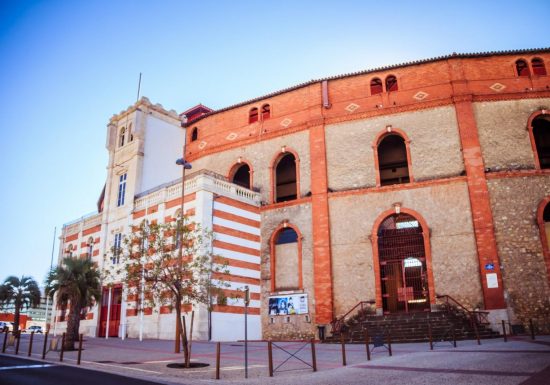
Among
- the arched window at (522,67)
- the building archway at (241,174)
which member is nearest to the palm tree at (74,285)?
the building archway at (241,174)

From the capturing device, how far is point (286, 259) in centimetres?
2536

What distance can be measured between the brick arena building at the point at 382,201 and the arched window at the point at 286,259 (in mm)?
83

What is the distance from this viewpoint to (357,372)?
35.4ft

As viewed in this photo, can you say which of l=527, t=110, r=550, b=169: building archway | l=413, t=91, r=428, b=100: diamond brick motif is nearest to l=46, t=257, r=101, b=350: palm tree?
l=413, t=91, r=428, b=100: diamond brick motif

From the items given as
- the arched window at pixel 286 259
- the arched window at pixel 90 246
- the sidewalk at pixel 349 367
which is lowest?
the sidewalk at pixel 349 367

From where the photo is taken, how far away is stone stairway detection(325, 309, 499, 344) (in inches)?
747

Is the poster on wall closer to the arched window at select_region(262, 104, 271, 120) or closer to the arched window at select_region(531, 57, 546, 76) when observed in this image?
the arched window at select_region(262, 104, 271, 120)

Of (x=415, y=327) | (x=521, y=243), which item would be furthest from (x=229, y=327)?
(x=521, y=243)

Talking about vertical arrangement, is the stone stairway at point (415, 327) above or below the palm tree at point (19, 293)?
below

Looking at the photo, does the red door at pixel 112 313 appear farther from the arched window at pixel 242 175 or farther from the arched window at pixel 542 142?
the arched window at pixel 542 142

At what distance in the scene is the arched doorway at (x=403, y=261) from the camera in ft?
73.8

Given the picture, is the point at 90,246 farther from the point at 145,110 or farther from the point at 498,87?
the point at 498,87

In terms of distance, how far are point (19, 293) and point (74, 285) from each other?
2157 cm

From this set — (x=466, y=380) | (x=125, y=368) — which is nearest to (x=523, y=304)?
(x=466, y=380)
